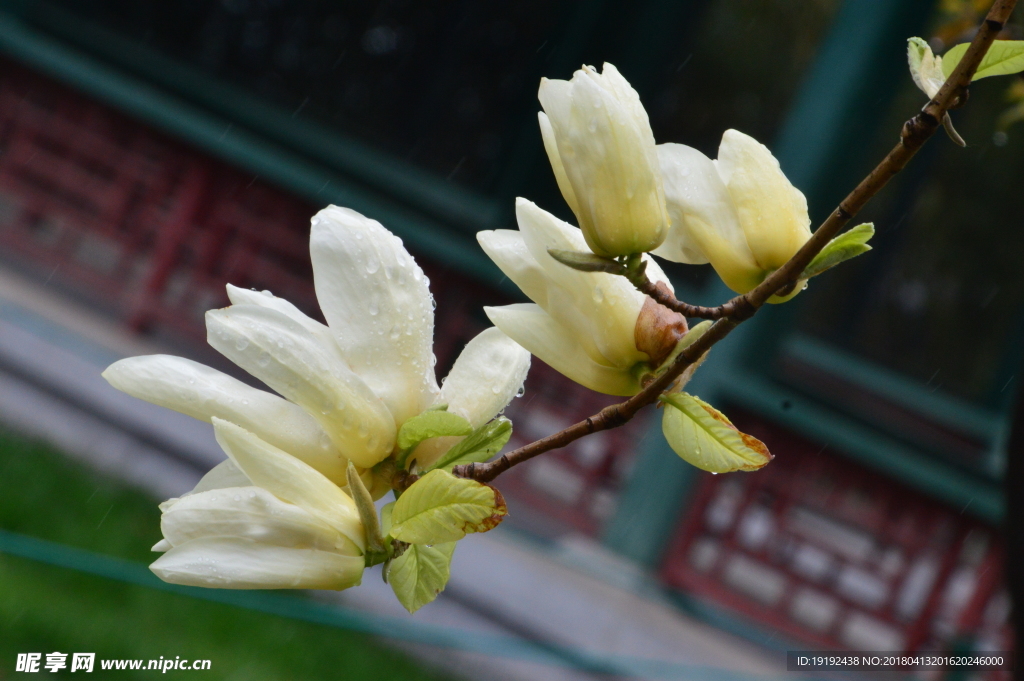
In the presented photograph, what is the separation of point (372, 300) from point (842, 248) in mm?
172

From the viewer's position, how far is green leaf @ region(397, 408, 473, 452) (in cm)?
35

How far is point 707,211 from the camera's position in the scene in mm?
360

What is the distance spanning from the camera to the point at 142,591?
2.46 meters

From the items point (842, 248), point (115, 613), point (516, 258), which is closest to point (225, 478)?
point (516, 258)

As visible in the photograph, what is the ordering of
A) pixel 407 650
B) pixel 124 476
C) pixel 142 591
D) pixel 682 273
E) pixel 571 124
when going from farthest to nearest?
pixel 682 273, pixel 124 476, pixel 407 650, pixel 142 591, pixel 571 124

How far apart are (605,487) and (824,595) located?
0.80 m

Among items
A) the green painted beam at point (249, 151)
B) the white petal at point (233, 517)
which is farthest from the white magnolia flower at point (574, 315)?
the green painted beam at point (249, 151)

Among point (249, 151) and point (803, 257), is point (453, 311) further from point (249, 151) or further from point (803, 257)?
point (803, 257)

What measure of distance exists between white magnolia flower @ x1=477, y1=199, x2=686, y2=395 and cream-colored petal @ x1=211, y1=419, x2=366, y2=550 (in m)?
0.09

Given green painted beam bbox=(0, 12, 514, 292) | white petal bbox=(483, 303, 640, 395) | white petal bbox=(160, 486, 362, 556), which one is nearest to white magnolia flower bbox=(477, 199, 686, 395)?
white petal bbox=(483, 303, 640, 395)

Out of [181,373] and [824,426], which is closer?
[181,373]

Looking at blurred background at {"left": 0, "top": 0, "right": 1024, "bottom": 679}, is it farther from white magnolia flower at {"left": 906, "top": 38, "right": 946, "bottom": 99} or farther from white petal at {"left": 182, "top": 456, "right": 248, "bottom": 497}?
white magnolia flower at {"left": 906, "top": 38, "right": 946, "bottom": 99}

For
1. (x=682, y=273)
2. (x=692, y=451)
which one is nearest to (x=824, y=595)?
(x=682, y=273)

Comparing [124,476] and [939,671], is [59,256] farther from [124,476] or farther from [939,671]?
[939,671]
